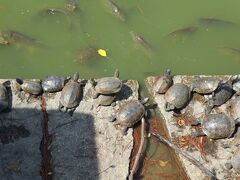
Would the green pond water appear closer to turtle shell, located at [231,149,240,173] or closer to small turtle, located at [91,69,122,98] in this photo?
small turtle, located at [91,69,122,98]

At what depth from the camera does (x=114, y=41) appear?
26.4 ft

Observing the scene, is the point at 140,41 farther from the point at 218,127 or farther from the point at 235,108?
the point at 218,127

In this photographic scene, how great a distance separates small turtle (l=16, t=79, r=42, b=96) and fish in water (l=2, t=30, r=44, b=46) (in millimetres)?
1046

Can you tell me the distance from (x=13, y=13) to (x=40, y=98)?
2.11 m

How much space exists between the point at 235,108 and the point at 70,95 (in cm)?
248

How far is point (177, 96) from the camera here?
6.85 m

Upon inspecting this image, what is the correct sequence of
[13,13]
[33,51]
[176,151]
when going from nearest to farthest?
[176,151] < [33,51] < [13,13]

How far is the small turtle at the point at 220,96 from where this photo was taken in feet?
23.0

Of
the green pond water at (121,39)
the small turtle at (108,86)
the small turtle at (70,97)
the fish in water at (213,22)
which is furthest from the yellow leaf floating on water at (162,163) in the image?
the fish in water at (213,22)

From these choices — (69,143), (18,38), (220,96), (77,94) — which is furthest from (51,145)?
(220,96)

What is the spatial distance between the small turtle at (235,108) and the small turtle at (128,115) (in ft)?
4.55

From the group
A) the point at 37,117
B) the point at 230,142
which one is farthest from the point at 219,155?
the point at 37,117

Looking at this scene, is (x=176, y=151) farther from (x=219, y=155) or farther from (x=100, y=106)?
(x=100, y=106)

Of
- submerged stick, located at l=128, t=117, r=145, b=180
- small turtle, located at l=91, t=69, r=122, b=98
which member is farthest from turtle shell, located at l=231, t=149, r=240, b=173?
small turtle, located at l=91, t=69, r=122, b=98
